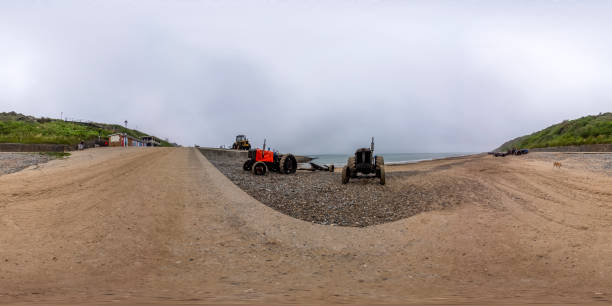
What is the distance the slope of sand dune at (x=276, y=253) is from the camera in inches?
175

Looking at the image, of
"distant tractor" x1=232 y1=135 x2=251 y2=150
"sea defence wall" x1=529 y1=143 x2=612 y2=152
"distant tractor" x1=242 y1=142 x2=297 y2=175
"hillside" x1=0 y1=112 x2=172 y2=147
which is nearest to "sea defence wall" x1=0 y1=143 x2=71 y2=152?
"hillside" x1=0 y1=112 x2=172 y2=147

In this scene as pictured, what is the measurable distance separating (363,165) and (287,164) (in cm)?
672

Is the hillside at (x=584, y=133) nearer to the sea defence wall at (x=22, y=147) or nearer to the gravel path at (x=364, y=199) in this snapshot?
the gravel path at (x=364, y=199)

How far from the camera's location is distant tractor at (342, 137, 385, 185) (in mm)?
17078

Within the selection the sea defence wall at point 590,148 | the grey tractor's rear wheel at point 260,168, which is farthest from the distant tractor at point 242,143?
the sea defence wall at point 590,148

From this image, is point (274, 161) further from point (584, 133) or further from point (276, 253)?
point (584, 133)

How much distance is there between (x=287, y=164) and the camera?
73.4 feet

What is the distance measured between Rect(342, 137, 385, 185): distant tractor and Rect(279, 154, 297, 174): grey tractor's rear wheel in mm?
5733

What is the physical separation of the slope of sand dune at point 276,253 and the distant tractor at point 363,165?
23.6ft

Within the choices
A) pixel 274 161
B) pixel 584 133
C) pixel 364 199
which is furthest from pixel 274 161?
pixel 584 133

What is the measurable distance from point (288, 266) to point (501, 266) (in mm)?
4148

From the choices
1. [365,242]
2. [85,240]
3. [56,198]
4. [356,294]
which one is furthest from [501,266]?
[56,198]

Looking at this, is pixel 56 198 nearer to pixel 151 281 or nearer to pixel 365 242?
pixel 151 281

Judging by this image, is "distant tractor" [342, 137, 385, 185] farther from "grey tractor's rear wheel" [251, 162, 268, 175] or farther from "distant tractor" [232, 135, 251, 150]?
"distant tractor" [232, 135, 251, 150]
